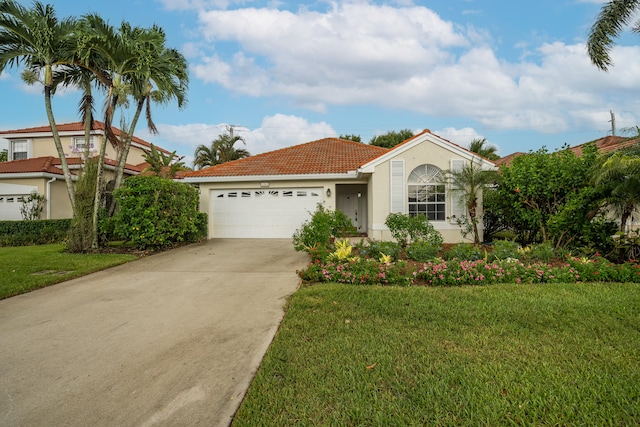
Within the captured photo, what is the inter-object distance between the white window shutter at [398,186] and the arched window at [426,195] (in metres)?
0.31

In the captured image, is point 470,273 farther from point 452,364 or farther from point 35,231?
point 35,231

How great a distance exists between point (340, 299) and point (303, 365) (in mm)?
2171

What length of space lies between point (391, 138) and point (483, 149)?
1415 centimetres

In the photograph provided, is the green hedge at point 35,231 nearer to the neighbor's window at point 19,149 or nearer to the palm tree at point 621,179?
the neighbor's window at point 19,149

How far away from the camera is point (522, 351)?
345cm

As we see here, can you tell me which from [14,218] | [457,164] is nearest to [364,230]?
[457,164]

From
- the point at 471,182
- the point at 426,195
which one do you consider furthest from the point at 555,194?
the point at 426,195

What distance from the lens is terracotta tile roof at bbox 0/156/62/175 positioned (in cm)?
1596

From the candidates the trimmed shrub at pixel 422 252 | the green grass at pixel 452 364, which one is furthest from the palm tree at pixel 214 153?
the green grass at pixel 452 364

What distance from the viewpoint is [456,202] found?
1152cm

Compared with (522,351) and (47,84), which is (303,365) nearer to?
(522,351)

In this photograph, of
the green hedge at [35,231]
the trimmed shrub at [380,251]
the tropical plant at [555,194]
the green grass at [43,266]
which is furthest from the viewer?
the green hedge at [35,231]

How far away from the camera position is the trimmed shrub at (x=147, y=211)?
10172 millimetres

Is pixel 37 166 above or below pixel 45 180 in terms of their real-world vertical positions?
above
